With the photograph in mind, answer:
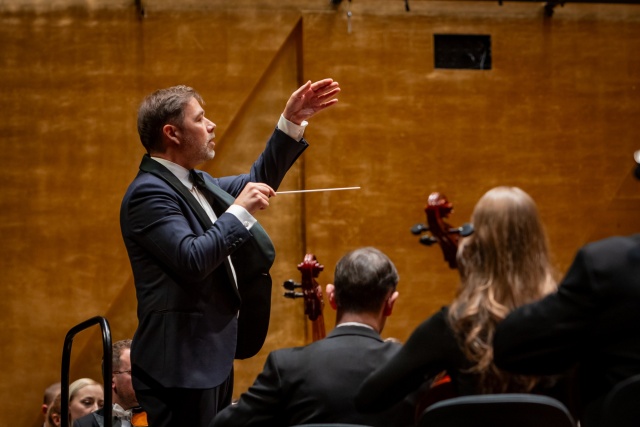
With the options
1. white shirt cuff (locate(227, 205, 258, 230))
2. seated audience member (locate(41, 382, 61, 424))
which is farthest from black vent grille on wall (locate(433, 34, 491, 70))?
white shirt cuff (locate(227, 205, 258, 230))

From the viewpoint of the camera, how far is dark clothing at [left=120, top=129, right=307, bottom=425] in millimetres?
3029

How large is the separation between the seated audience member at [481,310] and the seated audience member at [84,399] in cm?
267

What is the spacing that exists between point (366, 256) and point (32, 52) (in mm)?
3803

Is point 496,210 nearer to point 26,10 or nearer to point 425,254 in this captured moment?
point 425,254

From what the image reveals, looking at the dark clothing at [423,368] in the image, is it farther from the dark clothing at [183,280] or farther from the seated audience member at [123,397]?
the seated audience member at [123,397]

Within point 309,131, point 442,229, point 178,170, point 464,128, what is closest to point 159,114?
point 178,170

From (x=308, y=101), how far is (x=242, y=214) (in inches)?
28.6

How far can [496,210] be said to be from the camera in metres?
2.35

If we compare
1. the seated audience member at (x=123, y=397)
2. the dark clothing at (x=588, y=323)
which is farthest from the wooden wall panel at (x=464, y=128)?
the dark clothing at (x=588, y=323)

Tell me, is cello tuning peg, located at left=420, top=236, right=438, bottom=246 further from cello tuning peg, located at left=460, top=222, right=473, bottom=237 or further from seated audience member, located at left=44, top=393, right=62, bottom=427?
seated audience member, located at left=44, top=393, right=62, bottom=427

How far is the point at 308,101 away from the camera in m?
3.64

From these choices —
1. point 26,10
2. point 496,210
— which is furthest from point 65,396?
point 26,10

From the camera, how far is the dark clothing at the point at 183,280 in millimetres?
3029

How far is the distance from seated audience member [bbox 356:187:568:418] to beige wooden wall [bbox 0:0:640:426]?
366 cm
